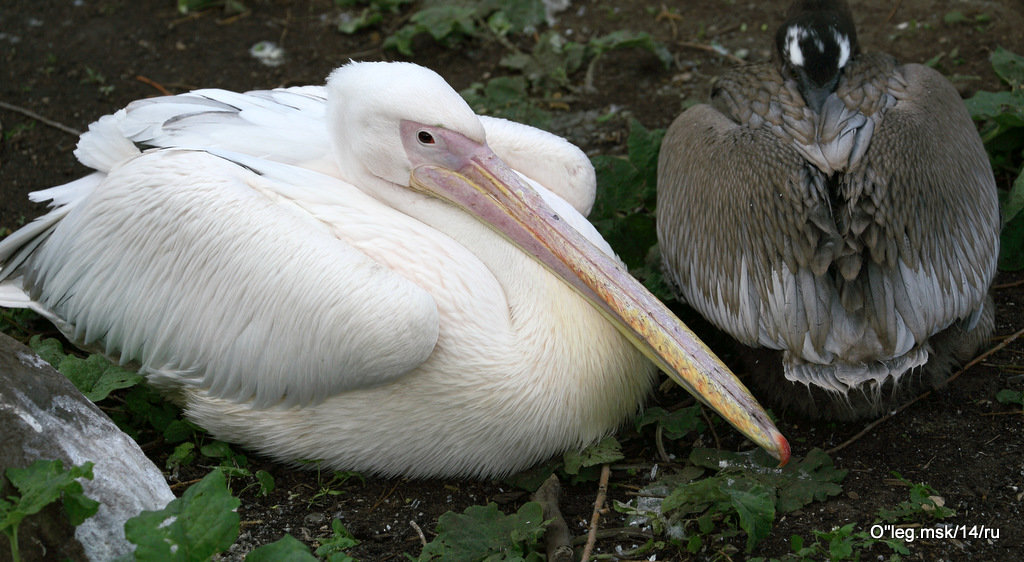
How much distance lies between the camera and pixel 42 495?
2260 millimetres

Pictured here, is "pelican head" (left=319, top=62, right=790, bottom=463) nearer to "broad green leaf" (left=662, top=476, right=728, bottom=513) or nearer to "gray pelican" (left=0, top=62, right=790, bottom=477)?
"gray pelican" (left=0, top=62, right=790, bottom=477)

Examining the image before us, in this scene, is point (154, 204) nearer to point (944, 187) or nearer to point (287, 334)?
point (287, 334)

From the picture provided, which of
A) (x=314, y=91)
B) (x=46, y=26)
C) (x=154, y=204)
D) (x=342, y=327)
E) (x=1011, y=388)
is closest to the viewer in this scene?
(x=342, y=327)

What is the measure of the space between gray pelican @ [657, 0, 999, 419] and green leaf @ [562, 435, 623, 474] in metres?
0.56

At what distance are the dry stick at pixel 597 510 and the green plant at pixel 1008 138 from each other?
188 cm

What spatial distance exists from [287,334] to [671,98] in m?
2.87

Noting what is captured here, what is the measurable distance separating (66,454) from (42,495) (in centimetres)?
32

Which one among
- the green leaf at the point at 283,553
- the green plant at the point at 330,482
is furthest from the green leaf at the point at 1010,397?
the green leaf at the point at 283,553

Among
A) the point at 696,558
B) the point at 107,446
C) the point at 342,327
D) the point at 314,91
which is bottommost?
the point at 696,558

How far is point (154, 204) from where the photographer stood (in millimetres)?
3189

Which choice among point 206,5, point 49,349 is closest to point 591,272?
Answer: point 49,349

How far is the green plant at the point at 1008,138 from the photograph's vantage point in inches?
157

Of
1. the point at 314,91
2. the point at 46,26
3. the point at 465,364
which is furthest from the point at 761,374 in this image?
the point at 46,26

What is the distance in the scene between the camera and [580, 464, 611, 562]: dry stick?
9.45ft
